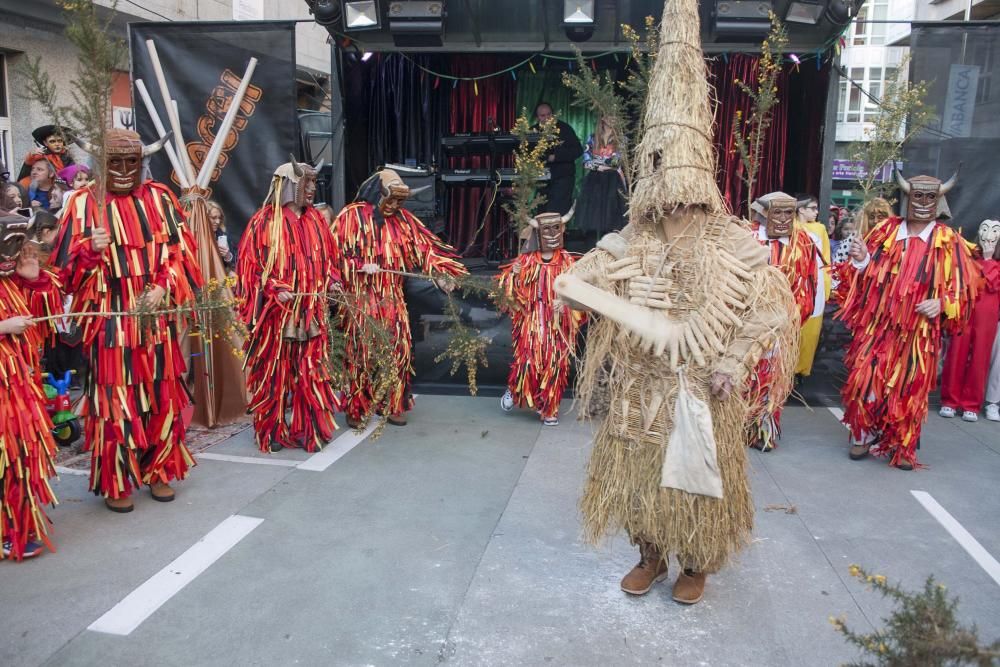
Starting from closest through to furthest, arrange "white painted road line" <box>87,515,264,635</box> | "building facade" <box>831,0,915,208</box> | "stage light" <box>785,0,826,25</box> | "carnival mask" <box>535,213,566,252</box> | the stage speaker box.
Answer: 1. "white painted road line" <box>87,515,264,635</box>
2. "carnival mask" <box>535,213,566,252</box>
3. "stage light" <box>785,0,826,25</box>
4. the stage speaker box
5. "building facade" <box>831,0,915,208</box>

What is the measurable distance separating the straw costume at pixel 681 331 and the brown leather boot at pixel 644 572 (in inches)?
2.5

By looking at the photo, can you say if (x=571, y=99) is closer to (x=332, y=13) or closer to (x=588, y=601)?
(x=332, y=13)

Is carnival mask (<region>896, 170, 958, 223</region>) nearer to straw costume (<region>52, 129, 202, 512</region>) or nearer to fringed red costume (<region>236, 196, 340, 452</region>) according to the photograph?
fringed red costume (<region>236, 196, 340, 452</region>)

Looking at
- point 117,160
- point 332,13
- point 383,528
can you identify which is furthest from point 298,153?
point 383,528

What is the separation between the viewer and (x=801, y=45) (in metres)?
7.46

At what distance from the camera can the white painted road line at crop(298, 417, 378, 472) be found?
5256mm

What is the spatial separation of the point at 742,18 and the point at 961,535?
481 cm

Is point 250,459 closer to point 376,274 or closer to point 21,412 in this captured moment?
point 376,274

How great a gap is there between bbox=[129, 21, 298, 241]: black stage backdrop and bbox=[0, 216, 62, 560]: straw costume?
3.82 m

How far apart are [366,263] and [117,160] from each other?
197cm

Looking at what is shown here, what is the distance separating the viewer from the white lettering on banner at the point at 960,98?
23.1ft

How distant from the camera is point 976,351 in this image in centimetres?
669

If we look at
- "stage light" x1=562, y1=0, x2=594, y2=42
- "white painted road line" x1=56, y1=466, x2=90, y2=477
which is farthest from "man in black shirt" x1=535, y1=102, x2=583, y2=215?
"white painted road line" x1=56, y1=466, x2=90, y2=477

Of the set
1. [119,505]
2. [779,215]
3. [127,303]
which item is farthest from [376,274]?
[779,215]
